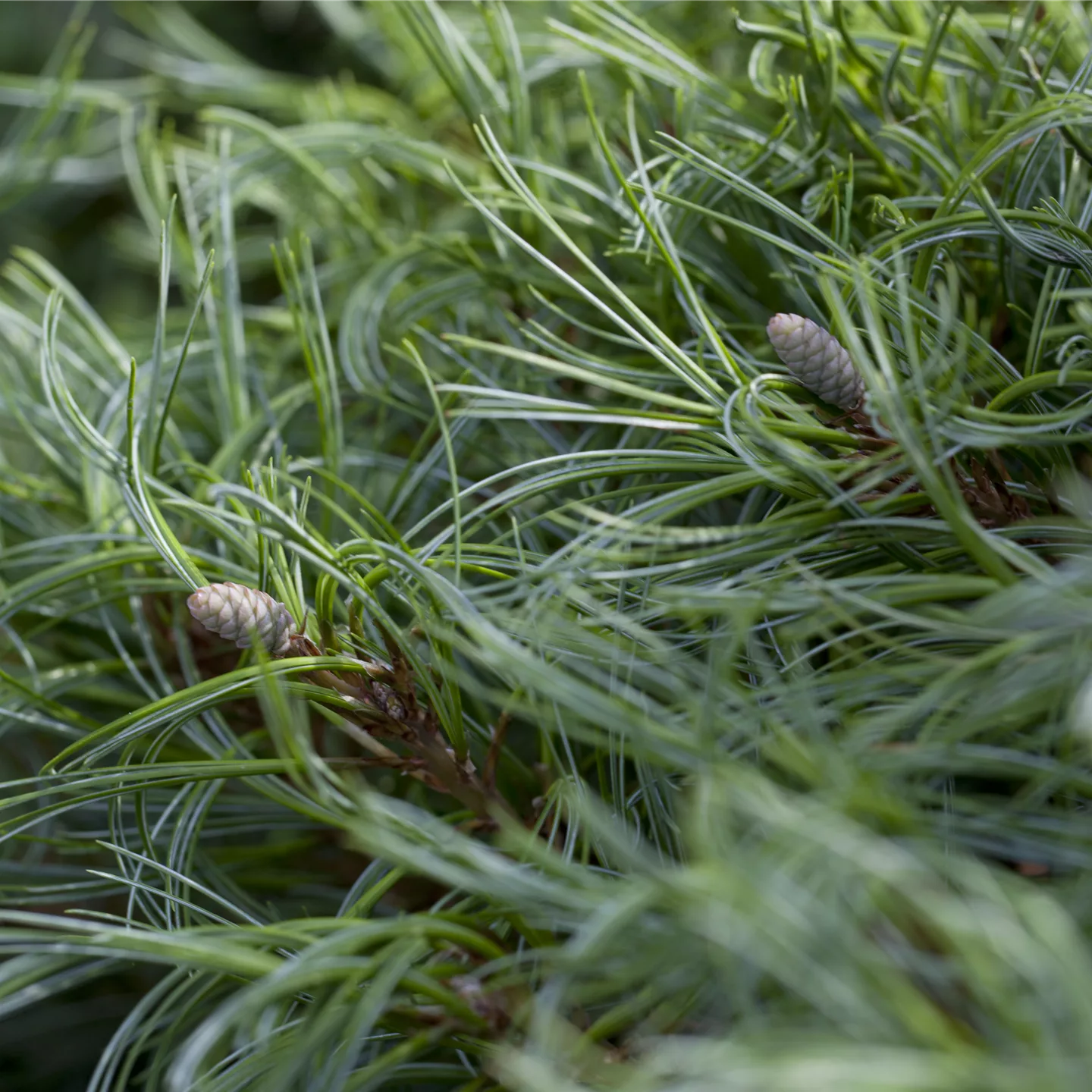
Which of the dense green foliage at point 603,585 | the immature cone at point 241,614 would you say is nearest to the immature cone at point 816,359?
the dense green foliage at point 603,585

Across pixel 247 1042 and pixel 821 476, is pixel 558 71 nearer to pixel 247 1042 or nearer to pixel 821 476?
pixel 821 476

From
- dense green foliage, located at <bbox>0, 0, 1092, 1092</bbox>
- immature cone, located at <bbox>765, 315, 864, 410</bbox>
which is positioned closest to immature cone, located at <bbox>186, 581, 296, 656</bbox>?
dense green foliage, located at <bbox>0, 0, 1092, 1092</bbox>

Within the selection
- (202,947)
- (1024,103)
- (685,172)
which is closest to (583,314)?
(685,172)

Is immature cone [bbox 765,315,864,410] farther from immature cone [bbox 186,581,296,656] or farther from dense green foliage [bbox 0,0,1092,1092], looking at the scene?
immature cone [bbox 186,581,296,656]

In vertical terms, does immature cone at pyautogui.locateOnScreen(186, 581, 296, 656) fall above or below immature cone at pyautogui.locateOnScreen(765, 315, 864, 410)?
above
